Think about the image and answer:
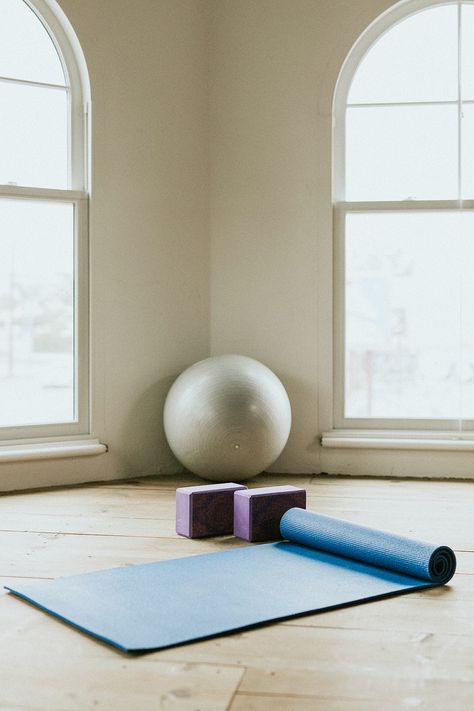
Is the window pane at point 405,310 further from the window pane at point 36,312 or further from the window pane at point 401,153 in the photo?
the window pane at point 36,312

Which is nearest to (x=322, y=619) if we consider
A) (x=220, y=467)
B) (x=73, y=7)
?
(x=220, y=467)

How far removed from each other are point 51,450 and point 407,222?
2.08 meters

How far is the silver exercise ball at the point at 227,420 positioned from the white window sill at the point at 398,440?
1.18 feet

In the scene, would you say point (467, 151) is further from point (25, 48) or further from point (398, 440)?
point (25, 48)

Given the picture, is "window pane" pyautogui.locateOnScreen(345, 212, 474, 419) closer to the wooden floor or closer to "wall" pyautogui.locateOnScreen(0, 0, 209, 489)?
"wall" pyautogui.locateOnScreen(0, 0, 209, 489)

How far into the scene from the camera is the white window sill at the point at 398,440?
4238 millimetres

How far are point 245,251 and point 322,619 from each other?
8.48 ft

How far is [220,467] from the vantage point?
13.0 feet

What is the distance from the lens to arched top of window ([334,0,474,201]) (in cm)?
434

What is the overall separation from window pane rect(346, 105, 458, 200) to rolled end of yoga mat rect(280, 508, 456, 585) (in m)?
2.08

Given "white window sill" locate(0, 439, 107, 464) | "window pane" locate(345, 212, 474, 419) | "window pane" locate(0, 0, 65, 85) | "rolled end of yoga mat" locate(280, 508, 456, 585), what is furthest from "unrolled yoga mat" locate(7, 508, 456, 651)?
"window pane" locate(0, 0, 65, 85)

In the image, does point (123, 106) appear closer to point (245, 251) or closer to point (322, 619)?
point (245, 251)

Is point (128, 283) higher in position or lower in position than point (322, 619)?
higher

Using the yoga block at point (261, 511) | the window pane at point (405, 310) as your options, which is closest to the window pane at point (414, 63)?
the window pane at point (405, 310)
